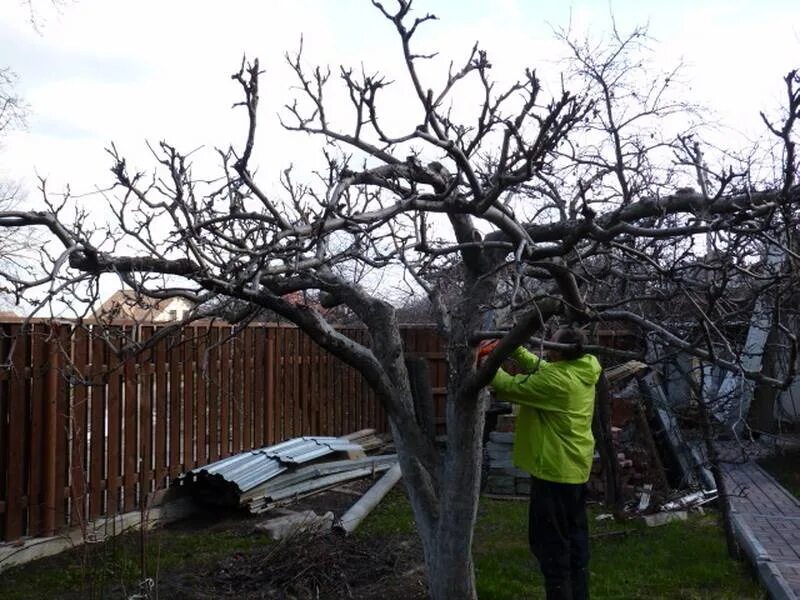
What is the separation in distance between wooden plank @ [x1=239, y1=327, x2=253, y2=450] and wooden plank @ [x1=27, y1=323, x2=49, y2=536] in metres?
3.35

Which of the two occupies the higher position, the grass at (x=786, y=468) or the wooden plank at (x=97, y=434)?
the wooden plank at (x=97, y=434)

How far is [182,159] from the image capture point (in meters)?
4.82

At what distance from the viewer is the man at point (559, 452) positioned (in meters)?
5.69

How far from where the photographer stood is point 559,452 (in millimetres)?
5797

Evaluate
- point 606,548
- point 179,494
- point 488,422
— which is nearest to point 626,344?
point 488,422

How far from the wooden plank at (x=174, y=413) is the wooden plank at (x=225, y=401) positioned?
0.83 m

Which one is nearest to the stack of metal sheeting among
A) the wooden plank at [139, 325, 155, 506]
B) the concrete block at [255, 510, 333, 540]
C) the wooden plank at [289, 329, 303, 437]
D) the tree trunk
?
the wooden plank at [139, 325, 155, 506]

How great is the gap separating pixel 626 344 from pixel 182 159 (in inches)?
367

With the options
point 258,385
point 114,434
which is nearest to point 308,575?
point 114,434

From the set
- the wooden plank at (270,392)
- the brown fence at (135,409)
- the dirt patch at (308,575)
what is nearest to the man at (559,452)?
the dirt patch at (308,575)

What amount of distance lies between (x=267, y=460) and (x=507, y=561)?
366cm

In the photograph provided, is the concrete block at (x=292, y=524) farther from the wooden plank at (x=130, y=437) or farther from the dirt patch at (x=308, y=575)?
the wooden plank at (x=130, y=437)

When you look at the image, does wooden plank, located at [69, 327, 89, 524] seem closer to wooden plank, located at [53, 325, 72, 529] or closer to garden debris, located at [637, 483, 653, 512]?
wooden plank, located at [53, 325, 72, 529]

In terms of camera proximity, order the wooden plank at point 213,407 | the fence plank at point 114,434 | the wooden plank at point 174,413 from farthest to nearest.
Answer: the wooden plank at point 213,407 → the wooden plank at point 174,413 → the fence plank at point 114,434
